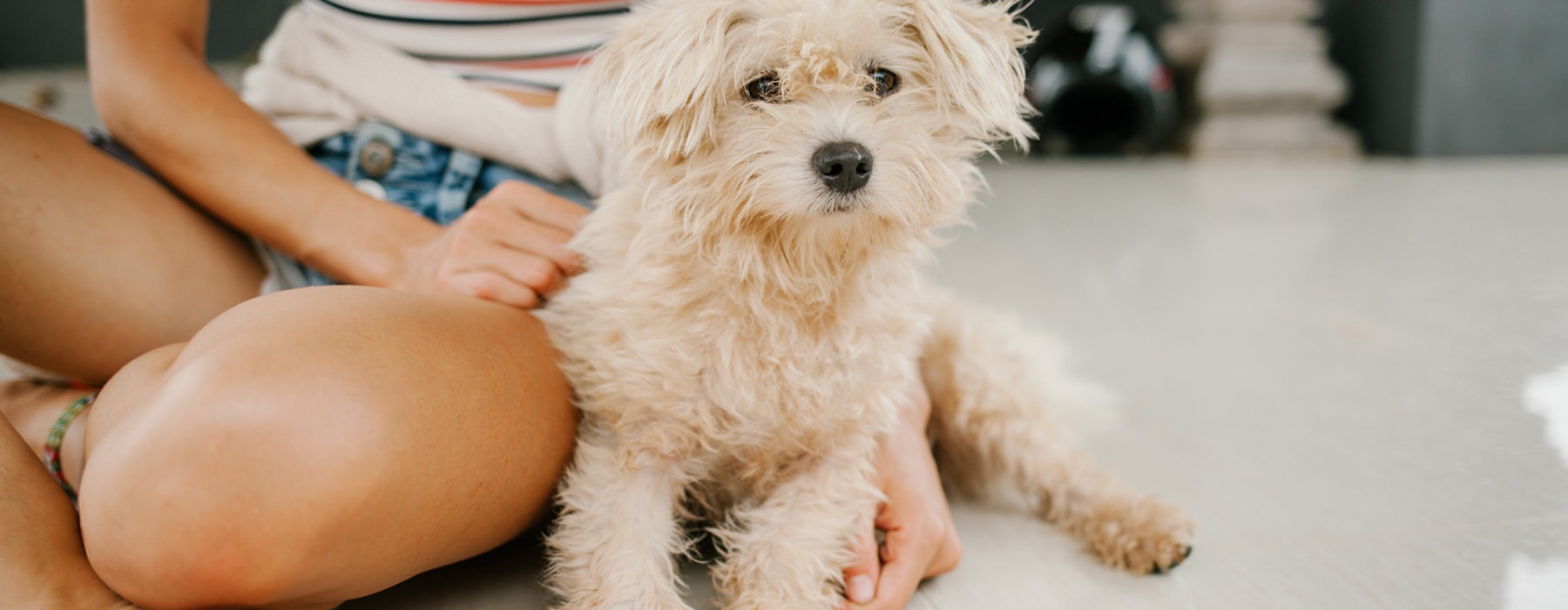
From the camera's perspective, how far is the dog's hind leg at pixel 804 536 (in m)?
0.92

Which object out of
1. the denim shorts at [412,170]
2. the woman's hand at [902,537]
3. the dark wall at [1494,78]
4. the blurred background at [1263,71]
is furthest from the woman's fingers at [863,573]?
the dark wall at [1494,78]

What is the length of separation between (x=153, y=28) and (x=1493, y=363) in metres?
2.16

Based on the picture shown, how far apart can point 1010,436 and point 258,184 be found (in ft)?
3.19

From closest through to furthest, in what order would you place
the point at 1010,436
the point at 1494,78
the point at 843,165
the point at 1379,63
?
the point at 843,165 → the point at 1010,436 → the point at 1494,78 → the point at 1379,63

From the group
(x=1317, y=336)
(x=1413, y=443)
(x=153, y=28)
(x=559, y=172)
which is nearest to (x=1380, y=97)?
(x=1317, y=336)

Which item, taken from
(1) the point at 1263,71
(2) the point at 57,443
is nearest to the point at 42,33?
(2) the point at 57,443

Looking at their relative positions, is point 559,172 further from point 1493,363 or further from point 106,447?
point 1493,363

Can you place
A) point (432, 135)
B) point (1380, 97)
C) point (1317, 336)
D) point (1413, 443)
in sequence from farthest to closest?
point (1380, 97) < point (1317, 336) < point (1413, 443) < point (432, 135)

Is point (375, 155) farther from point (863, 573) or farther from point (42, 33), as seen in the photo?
point (42, 33)

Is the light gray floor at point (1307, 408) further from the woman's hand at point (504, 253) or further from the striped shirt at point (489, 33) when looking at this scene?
the striped shirt at point (489, 33)

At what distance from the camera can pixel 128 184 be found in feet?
3.56

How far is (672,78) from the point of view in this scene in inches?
33.8

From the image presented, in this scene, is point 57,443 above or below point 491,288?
below

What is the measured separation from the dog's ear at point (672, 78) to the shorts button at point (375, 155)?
1.52ft
